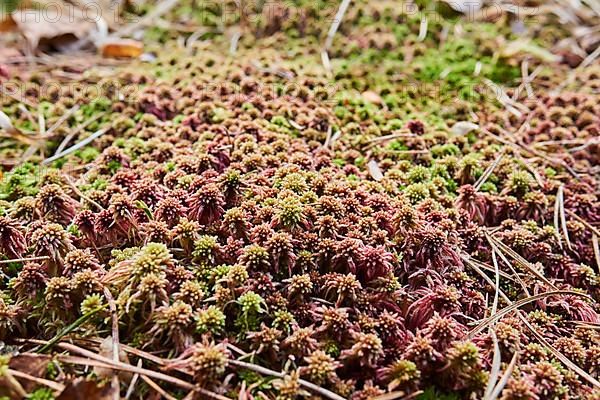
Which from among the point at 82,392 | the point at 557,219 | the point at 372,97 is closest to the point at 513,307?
the point at 557,219

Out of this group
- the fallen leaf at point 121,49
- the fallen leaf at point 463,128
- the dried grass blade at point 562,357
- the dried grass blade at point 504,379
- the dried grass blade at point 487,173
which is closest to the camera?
the dried grass blade at point 504,379

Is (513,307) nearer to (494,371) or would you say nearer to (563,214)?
(494,371)

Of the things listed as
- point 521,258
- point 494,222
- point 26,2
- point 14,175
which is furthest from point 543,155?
point 26,2

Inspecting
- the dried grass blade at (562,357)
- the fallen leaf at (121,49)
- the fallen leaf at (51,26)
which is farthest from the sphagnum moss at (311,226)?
the fallen leaf at (51,26)

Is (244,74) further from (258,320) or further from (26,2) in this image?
(26,2)

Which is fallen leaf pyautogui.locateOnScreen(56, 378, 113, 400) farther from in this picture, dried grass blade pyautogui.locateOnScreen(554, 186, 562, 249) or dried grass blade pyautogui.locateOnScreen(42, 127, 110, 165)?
dried grass blade pyautogui.locateOnScreen(554, 186, 562, 249)

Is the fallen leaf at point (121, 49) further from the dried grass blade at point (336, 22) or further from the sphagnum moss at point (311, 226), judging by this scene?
the dried grass blade at point (336, 22)
